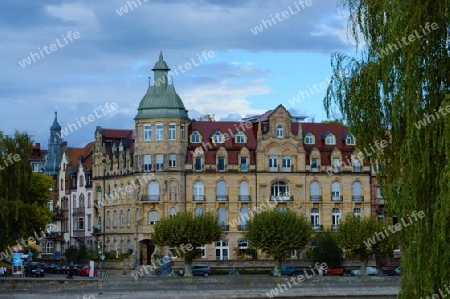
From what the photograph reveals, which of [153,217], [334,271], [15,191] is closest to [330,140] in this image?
[153,217]

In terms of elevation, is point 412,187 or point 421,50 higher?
point 421,50

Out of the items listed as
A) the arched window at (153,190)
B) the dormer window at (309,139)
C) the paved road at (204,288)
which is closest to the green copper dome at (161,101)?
the arched window at (153,190)

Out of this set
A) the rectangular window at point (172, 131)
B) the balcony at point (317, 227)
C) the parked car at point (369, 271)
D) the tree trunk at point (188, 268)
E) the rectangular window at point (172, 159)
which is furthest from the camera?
the balcony at point (317, 227)

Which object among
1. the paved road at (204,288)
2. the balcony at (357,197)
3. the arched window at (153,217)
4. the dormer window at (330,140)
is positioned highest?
the dormer window at (330,140)

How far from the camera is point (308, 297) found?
7706cm

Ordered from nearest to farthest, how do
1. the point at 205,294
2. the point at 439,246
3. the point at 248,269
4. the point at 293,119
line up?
the point at 439,246
the point at 205,294
the point at 248,269
the point at 293,119

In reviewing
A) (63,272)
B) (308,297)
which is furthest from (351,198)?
(308,297)

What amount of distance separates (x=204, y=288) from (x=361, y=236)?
24484 millimetres

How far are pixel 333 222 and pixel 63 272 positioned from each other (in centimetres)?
2895

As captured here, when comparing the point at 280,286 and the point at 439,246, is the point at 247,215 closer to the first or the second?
the point at 280,286

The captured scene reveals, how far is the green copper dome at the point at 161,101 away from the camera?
361 ft

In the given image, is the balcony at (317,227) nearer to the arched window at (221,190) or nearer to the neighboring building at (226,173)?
the neighboring building at (226,173)

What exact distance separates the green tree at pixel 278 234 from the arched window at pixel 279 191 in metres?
16.0

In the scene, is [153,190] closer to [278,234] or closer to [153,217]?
[153,217]
